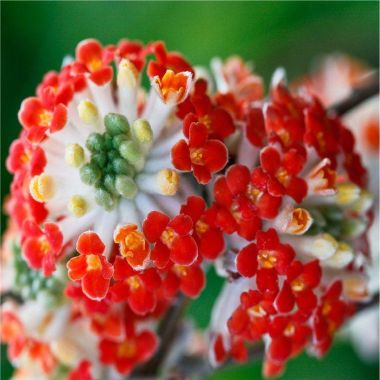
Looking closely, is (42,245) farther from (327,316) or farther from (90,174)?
(327,316)

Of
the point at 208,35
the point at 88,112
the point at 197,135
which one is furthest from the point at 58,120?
the point at 208,35

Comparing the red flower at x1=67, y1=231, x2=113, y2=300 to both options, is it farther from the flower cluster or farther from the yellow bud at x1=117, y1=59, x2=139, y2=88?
the yellow bud at x1=117, y1=59, x2=139, y2=88

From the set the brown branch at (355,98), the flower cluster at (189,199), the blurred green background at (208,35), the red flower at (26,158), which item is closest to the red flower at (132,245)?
the flower cluster at (189,199)

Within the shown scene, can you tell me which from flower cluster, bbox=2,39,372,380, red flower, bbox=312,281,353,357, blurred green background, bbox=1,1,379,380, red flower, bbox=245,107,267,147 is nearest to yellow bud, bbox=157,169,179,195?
flower cluster, bbox=2,39,372,380

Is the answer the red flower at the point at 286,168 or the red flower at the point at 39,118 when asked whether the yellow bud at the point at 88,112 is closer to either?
the red flower at the point at 39,118

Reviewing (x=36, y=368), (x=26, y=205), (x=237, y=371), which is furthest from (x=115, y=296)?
(x=237, y=371)
